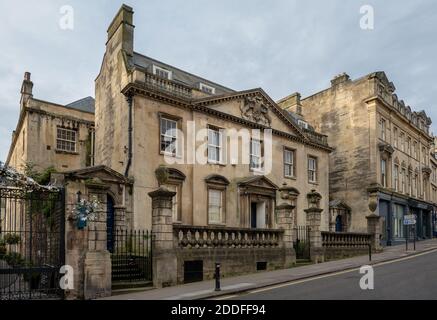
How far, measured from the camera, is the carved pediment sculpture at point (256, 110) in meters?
24.3

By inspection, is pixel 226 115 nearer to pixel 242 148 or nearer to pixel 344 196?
pixel 242 148

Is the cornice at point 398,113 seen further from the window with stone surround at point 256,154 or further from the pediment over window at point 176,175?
the pediment over window at point 176,175

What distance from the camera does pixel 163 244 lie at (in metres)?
13.4

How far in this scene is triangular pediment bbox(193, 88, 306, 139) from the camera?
889 inches

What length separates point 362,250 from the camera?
23.5 meters

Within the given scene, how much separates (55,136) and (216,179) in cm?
1192

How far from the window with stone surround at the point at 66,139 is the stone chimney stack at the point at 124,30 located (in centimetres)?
800

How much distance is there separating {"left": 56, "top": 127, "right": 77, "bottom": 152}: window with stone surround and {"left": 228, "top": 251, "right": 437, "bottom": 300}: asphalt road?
18947 mm

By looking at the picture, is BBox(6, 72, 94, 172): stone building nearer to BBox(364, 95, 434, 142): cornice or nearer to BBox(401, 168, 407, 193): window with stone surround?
BBox(364, 95, 434, 142): cornice

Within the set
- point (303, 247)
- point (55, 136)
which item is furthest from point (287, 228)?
point (55, 136)

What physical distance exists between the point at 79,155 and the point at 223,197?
1072 cm

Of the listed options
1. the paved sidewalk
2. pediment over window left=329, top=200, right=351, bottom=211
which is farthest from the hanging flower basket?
pediment over window left=329, top=200, right=351, bottom=211

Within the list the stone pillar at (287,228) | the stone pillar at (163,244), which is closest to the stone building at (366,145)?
the stone pillar at (287,228)
